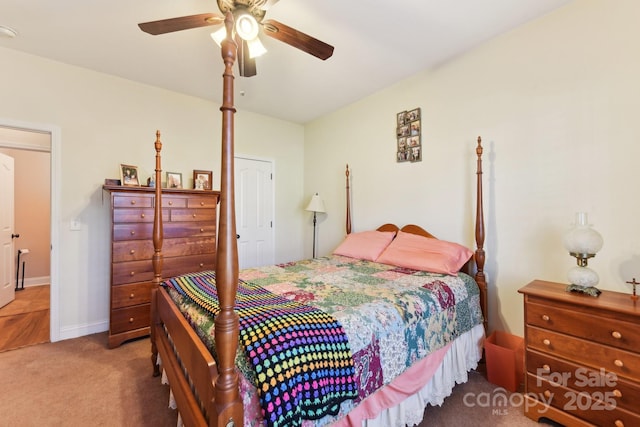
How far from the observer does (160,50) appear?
2.50m

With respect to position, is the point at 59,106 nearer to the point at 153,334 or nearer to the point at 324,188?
the point at 153,334

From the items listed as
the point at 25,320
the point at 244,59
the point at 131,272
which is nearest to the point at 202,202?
the point at 131,272

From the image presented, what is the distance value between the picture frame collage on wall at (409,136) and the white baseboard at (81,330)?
12.5 ft

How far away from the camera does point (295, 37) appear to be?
1.74 m

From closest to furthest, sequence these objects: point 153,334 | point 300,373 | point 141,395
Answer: point 300,373 → point 141,395 → point 153,334

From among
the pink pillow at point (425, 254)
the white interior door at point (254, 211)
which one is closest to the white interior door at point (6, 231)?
the white interior door at point (254, 211)

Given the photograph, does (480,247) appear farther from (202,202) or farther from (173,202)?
(173,202)

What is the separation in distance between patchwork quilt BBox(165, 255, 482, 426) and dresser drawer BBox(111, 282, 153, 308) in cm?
102

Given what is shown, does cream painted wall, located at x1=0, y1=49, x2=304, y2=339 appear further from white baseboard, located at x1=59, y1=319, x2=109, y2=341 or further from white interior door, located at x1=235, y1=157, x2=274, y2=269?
white interior door, located at x1=235, y1=157, x2=274, y2=269

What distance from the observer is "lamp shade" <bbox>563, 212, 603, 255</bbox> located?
64.7 inches

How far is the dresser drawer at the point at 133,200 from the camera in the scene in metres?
2.59

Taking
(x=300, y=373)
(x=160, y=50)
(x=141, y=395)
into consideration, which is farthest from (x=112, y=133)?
(x=300, y=373)

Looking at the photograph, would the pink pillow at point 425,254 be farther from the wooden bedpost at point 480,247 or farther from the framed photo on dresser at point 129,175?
the framed photo on dresser at point 129,175

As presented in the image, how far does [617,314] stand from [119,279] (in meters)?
3.68
